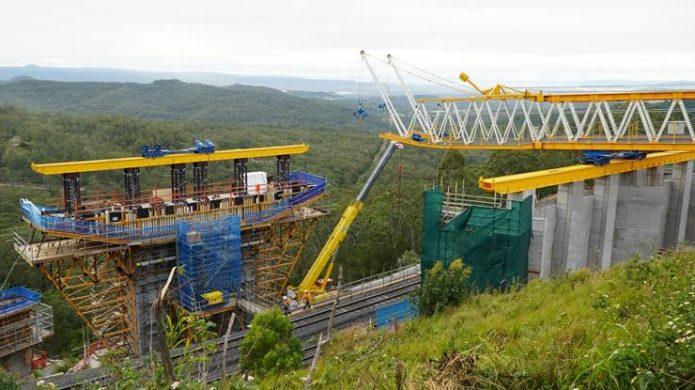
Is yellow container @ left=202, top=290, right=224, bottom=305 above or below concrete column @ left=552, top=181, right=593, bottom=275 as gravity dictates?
below

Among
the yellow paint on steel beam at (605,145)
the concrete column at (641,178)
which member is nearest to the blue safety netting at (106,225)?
the yellow paint on steel beam at (605,145)

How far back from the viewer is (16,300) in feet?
76.0

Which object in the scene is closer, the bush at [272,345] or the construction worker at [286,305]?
the bush at [272,345]

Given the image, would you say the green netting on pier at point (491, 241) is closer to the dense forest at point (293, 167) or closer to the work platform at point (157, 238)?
the work platform at point (157, 238)

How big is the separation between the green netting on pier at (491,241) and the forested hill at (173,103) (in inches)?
5141

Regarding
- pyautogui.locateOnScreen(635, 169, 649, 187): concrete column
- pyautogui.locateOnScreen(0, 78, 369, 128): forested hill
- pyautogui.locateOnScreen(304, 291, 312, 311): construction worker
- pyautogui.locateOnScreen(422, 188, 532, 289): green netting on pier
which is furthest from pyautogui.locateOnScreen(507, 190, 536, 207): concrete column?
pyautogui.locateOnScreen(0, 78, 369, 128): forested hill

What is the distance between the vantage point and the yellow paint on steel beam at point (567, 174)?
54.3ft

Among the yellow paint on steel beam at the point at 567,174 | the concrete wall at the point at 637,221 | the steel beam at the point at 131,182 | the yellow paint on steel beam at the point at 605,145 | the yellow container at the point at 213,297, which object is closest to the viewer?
the yellow paint on steel beam at the point at 567,174

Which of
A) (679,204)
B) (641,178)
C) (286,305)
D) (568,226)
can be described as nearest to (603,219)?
(568,226)

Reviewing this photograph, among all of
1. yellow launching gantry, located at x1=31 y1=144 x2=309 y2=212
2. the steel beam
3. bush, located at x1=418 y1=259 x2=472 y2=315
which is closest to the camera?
bush, located at x1=418 y1=259 x2=472 y2=315

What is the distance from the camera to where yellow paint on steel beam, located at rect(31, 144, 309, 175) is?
64.1 feet

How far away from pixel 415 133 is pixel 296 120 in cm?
13386

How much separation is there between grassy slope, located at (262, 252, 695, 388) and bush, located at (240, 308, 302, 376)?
4420 millimetres

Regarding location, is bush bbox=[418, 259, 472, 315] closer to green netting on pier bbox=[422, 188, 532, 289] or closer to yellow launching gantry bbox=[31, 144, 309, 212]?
green netting on pier bbox=[422, 188, 532, 289]
